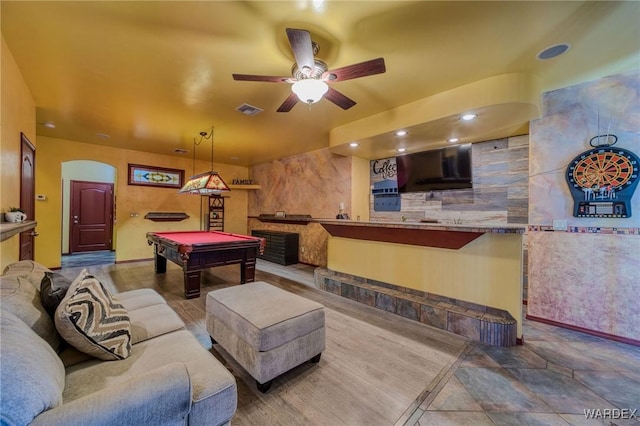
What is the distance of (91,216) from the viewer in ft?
25.4

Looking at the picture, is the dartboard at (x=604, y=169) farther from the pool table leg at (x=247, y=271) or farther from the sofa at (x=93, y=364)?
the pool table leg at (x=247, y=271)

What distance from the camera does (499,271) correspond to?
2.75 m

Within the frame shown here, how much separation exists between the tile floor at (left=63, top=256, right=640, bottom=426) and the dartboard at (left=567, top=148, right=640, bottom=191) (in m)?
1.71

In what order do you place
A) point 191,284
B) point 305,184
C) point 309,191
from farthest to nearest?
point 305,184
point 309,191
point 191,284

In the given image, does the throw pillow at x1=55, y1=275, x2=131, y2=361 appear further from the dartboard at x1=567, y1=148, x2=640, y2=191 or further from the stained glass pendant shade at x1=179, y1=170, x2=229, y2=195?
the dartboard at x1=567, y1=148, x2=640, y2=191

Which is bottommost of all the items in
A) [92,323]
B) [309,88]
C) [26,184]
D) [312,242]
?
[312,242]

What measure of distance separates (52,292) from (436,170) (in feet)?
16.3

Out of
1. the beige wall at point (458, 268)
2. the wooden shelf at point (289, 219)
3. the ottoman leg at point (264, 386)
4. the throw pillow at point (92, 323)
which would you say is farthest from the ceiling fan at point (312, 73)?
the wooden shelf at point (289, 219)

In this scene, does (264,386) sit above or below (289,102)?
→ below

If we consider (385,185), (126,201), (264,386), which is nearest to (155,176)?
(126,201)

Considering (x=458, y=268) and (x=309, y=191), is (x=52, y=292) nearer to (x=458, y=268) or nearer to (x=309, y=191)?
(x=458, y=268)

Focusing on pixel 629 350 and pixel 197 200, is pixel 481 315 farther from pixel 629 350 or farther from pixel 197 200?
pixel 197 200

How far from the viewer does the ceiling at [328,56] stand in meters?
1.96

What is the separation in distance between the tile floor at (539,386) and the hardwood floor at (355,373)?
124 millimetres
